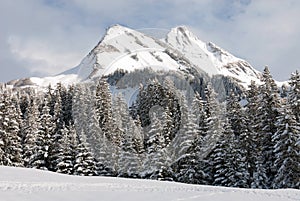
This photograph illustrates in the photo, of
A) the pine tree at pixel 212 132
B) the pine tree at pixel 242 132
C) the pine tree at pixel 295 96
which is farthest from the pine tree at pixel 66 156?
the pine tree at pixel 295 96

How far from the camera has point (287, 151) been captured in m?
29.6

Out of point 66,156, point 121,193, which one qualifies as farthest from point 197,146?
point 121,193

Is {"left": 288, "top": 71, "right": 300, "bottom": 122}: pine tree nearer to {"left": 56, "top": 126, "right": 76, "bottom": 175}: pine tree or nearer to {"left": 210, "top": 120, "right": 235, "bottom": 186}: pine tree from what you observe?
{"left": 210, "top": 120, "right": 235, "bottom": 186}: pine tree

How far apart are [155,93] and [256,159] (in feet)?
91.0

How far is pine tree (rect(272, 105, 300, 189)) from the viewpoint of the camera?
2931 cm

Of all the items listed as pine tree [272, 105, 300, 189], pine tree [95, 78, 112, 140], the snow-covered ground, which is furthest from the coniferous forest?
the snow-covered ground

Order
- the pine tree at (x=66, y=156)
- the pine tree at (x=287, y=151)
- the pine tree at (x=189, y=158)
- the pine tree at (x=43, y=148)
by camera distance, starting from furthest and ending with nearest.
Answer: the pine tree at (x=43, y=148), the pine tree at (x=66, y=156), the pine tree at (x=189, y=158), the pine tree at (x=287, y=151)

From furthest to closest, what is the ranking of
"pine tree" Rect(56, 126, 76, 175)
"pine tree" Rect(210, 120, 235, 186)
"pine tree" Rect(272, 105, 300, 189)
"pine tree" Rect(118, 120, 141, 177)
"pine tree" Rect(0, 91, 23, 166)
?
"pine tree" Rect(56, 126, 76, 175) < "pine tree" Rect(118, 120, 141, 177) < "pine tree" Rect(0, 91, 23, 166) < "pine tree" Rect(210, 120, 235, 186) < "pine tree" Rect(272, 105, 300, 189)

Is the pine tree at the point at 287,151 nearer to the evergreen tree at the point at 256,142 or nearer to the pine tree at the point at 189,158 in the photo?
the evergreen tree at the point at 256,142

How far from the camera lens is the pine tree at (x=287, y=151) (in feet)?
96.2

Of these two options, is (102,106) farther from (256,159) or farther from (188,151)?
(256,159)

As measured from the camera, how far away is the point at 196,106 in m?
42.8

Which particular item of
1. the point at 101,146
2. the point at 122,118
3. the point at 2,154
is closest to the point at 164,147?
the point at 101,146

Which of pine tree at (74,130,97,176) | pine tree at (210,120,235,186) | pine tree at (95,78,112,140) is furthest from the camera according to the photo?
pine tree at (95,78,112,140)
